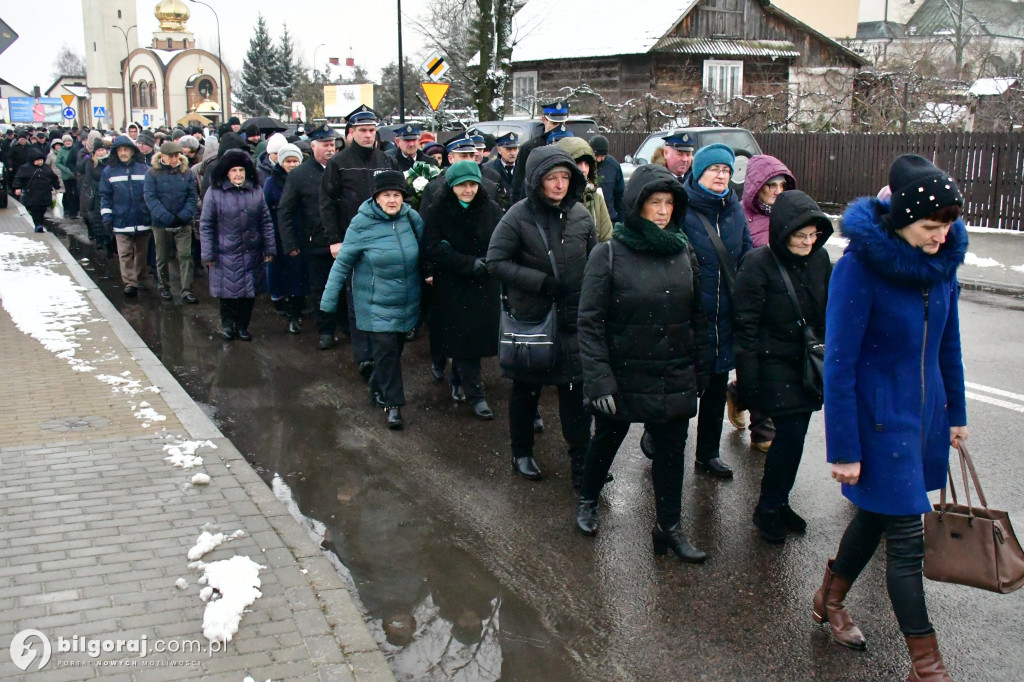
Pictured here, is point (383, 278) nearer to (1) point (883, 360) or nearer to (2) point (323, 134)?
(2) point (323, 134)

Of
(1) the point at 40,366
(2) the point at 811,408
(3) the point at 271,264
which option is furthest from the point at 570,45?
(2) the point at 811,408

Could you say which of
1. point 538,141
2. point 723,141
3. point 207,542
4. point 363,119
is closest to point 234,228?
point 363,119

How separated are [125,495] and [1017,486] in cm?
519

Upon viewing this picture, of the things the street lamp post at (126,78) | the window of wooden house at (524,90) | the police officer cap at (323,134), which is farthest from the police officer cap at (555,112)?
the street lamp post at (126,78)

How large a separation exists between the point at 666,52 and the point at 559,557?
30.2 meters

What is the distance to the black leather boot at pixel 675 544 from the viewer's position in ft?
16.0

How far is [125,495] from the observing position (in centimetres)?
535

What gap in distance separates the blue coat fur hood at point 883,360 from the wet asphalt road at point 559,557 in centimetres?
86

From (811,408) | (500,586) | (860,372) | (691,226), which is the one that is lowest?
(500,586)

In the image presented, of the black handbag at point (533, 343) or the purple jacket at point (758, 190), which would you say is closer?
the black handbag at point (533, 343)

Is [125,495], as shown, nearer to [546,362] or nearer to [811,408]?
[546,362]

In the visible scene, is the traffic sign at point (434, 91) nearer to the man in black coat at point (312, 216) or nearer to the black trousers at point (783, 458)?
the man in black coat at point (312, 216)

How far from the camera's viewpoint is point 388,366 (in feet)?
23.8

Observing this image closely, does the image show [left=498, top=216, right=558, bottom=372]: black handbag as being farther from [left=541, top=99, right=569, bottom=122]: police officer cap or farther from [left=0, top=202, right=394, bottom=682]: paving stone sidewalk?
[left=541, top=99, right=569, bottom=122]: police officer cap
